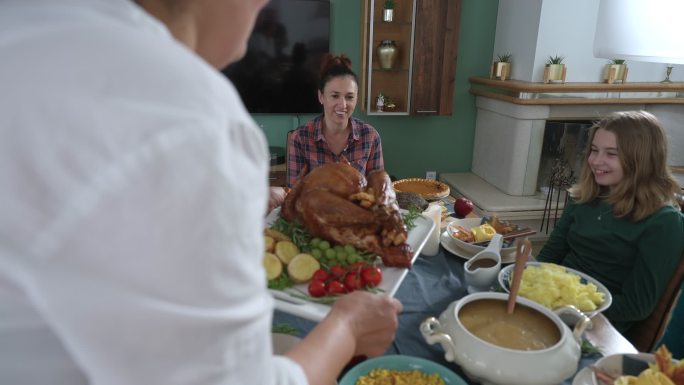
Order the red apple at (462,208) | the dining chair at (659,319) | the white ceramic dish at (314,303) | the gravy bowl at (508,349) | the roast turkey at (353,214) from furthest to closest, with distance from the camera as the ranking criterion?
the red apple at (462,208)
the dining chair at (659,319)
the roast turkey at (353,214)
the white ceramic dish at (314,303)
the gravy bowl at (508,349)

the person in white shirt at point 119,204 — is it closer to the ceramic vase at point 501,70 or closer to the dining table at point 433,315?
the dining table at point 433,315

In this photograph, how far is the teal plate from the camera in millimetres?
798

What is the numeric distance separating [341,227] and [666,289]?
3.37 ft

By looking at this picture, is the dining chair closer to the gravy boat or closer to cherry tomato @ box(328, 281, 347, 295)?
the gravy boat

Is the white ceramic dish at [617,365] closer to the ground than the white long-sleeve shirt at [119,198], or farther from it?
closer to the ground

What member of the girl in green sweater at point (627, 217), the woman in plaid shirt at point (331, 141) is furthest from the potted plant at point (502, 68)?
the girl in green sweater at point (627, 217)

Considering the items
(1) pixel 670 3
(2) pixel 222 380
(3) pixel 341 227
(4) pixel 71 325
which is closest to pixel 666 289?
(1) pixel 670 3

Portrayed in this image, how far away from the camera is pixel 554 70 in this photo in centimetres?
Result: 313

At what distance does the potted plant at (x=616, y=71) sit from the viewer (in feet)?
10.3

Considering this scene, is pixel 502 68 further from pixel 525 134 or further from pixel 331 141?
pixel 331 141

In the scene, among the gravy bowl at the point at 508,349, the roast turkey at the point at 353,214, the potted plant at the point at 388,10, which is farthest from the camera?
the potted plant at the point at 388,10

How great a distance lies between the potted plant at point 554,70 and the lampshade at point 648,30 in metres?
1.82

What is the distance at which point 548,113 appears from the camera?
10.4ft

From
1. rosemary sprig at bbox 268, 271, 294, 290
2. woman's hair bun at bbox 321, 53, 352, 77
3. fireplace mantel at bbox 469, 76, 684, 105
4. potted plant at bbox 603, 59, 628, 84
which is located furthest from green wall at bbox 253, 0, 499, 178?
rosemary sprig at bbox 268, 271, 294, 290
